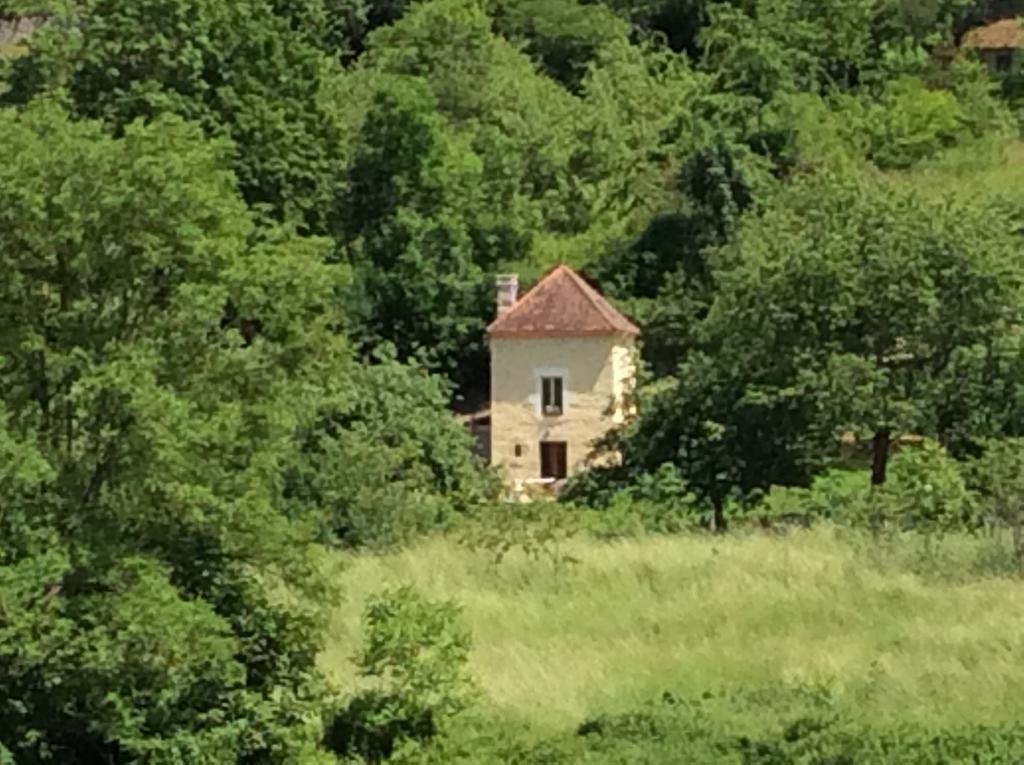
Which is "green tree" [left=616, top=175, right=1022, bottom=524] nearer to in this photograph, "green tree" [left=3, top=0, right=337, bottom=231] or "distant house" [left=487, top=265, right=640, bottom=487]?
"distant house" [left=487, top=265, right=640, bottom=487]

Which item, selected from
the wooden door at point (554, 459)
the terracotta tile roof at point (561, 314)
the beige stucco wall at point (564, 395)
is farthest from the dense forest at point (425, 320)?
the wooden door at point (554, 459)

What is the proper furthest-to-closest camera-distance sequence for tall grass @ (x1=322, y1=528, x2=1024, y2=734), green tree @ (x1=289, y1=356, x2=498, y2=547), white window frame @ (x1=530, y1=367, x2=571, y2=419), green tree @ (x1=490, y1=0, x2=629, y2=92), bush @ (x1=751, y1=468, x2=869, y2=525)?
1. green tree @ (x1=490, y1=0, x2=629, y2=92)
2. white window frame @ (x1=530, y1=367, x2=571, y2=419)
3. bush @ (x1=751, y1=468, x2=869, y2=525)
4. green tree @ (x1=289, y1=356, x2=498, y2=547)
5. tall grass @ (x1=322, y1=528, x2=1024, y2=734)

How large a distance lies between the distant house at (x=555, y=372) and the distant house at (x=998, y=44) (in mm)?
18822

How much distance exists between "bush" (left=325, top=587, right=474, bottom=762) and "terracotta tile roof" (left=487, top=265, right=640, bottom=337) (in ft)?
65.1

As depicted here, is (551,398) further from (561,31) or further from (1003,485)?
(561,31)

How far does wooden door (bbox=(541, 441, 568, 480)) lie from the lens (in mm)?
32688

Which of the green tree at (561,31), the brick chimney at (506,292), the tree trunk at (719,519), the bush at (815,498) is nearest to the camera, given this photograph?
the bush at (815,498)

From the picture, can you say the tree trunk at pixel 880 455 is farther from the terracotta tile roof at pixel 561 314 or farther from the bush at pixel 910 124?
the bush at pixel 910 124

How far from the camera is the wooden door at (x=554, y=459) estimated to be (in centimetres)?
3269

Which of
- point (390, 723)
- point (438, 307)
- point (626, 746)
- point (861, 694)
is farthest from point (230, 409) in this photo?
point (438, 307)

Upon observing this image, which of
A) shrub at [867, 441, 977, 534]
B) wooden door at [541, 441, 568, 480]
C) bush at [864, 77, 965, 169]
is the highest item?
bush at [864, 77, 965, 169]

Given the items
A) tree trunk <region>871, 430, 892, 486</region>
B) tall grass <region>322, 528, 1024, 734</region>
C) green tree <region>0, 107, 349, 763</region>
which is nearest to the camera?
green tree <region>0, 107, 349, 763</region>

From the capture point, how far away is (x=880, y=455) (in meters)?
23.7

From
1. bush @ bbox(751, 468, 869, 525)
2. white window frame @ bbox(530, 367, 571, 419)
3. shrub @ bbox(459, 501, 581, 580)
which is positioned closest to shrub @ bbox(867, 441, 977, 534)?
bush @ bbox(751, 468, 869, 525)
